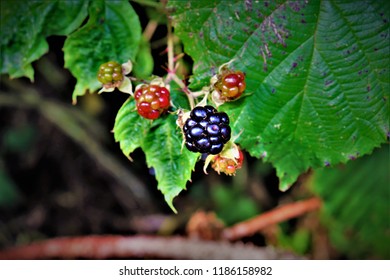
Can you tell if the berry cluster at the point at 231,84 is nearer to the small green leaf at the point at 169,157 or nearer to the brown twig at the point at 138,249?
the small green leaf at the point at 169,157

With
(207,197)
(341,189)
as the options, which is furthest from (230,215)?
(341,189)

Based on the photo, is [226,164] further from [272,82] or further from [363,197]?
[363,197]

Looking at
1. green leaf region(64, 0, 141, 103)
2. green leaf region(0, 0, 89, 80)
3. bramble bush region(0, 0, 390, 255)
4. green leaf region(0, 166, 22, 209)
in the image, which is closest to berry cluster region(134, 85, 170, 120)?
bramble bush region(0, 0, 390, 255)

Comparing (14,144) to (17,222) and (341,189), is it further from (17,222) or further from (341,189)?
(341,189)

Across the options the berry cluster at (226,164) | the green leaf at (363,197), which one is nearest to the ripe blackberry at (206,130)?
the berry cluster at (226,164)

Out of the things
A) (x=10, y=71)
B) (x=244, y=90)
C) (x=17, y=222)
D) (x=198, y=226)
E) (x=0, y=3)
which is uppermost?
Result: (x=244, y=90)

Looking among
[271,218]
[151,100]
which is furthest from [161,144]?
[271,218]

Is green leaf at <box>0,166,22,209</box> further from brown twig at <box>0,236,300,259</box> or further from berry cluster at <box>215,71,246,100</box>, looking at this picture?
berry cluster at <box>215,71,246,100</box>
